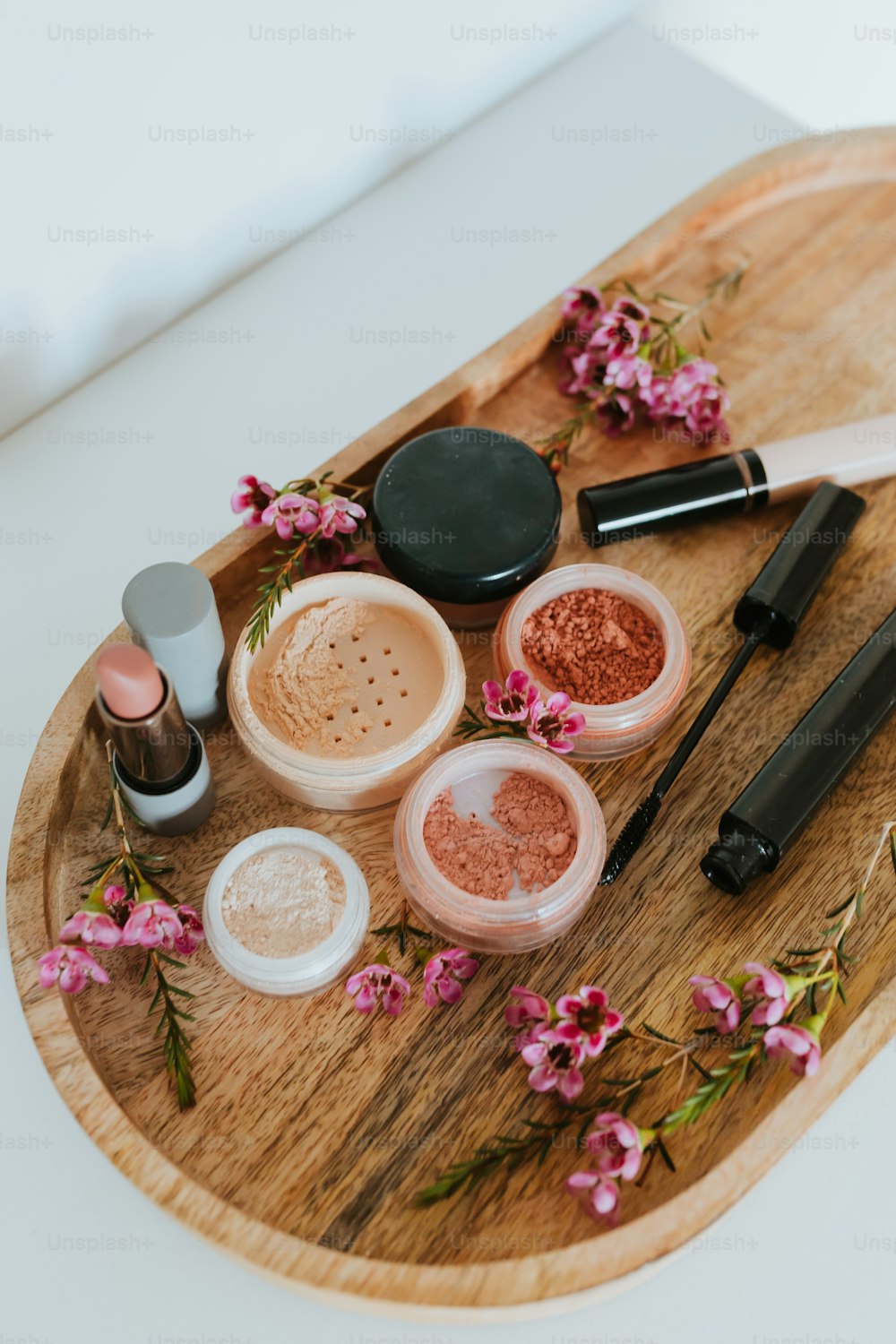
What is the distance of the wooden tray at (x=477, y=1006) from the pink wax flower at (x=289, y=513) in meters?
0.03

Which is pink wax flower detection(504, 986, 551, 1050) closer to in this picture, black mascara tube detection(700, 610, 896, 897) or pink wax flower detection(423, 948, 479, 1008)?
pink wax flower detection(423, 948, 479, 1008)

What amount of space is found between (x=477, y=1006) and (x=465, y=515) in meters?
0.33

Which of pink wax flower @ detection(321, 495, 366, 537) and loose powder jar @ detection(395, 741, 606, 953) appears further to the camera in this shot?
pink wax flower @ detection(321, 495, 366, 537)

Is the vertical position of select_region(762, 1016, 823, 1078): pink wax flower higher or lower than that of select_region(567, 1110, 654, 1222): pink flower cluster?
higher

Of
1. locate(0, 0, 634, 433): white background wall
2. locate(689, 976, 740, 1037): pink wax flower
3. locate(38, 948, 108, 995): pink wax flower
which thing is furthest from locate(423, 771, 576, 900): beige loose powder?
locate(0, 0, 634, 433): white background wall

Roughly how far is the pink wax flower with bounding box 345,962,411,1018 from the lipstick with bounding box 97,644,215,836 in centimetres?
15

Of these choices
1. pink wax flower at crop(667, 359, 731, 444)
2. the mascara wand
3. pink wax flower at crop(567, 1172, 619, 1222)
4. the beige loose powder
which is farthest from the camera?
pink wax flower at crop(667, 359, 731, 444)

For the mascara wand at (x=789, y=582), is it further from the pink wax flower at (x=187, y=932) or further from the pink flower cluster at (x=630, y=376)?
the pink wax flower at (x=187, y=932)

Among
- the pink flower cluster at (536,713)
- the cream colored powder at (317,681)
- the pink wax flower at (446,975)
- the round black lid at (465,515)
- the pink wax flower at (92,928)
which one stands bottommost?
the pink wax flower at (92,928)

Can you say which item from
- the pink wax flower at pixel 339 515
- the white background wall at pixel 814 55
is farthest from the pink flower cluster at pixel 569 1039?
the white background wall at pixel 814 55

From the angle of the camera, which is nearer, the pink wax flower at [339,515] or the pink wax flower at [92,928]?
the pink wax flower at [92,928]

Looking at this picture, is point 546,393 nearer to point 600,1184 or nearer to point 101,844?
point 101,844

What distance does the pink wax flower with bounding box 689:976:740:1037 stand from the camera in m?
0.67

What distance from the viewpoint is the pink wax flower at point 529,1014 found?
2.19 ft
